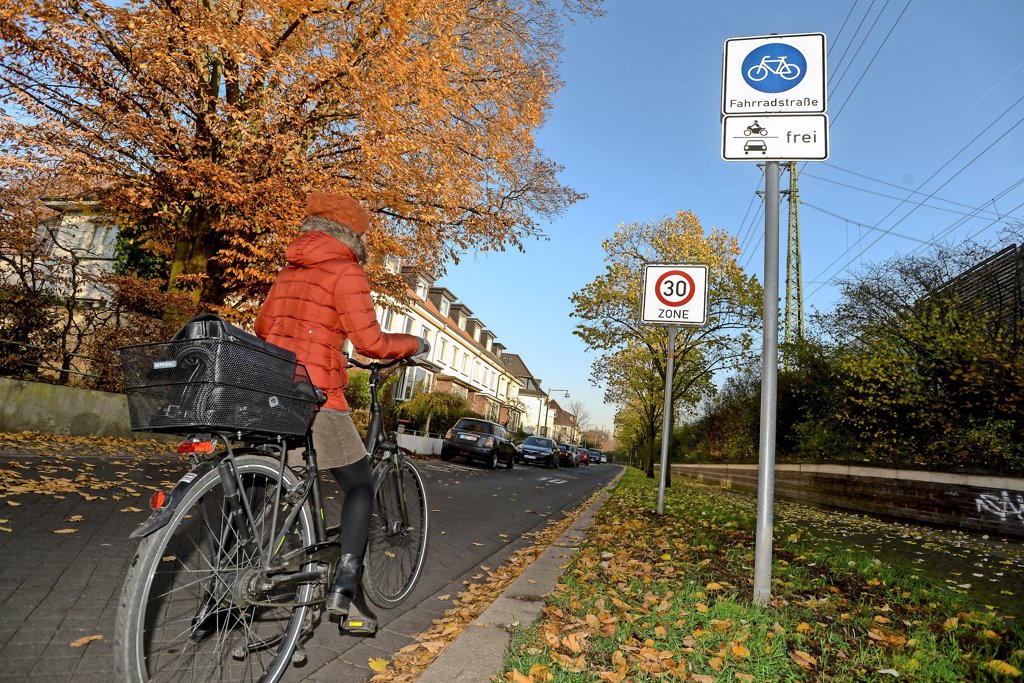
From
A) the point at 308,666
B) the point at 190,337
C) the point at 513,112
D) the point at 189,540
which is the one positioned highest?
the point at 513,112

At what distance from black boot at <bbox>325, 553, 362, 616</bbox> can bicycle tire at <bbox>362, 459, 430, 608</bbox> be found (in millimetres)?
277

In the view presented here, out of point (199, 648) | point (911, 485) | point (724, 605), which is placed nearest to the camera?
point (199, 648)

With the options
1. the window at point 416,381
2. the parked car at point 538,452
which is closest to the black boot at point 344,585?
the parked car at point 538,452

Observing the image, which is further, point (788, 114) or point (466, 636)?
point (788, 114)

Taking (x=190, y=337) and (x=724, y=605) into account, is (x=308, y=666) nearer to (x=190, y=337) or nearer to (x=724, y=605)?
(x=190, y=337)

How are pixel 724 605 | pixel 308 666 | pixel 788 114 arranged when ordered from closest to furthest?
pixel 308 666
pixel 724 605
pixel 788 114

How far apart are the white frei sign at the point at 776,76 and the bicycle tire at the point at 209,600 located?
12.4 ft

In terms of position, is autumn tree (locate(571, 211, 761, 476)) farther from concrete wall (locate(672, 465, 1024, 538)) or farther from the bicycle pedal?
the bicycle pedal

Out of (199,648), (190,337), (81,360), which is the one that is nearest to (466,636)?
(199,648)

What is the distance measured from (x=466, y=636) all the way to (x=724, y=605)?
1.63m

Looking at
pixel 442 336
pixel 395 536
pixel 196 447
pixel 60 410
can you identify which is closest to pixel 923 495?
pixel 395 536

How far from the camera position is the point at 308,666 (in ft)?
8.77

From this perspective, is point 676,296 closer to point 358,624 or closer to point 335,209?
point 335,209

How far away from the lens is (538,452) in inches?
1242
